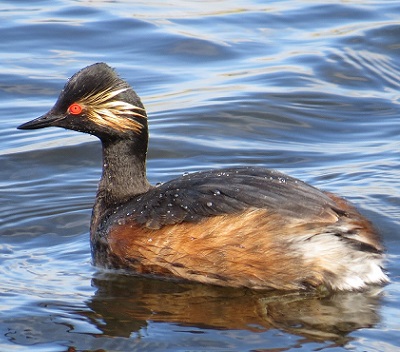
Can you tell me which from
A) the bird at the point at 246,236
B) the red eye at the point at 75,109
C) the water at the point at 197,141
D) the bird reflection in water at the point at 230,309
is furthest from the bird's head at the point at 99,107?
the bird reflection in water at the point at 230,309

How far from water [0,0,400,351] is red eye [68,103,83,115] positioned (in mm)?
1011

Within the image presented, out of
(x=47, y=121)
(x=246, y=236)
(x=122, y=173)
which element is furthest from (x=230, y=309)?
(x=47, y=121)

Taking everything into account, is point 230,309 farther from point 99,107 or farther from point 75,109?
point 75,109

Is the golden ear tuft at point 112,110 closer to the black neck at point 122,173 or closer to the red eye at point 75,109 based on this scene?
the red eye at point 75,109

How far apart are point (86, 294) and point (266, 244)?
1.24m

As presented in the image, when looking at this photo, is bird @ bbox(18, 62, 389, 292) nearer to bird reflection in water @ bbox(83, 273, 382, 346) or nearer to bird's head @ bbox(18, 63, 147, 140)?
bird reflection in water @ bbox(83, 273, 382, 346)

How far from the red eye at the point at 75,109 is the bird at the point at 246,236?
2.73ft

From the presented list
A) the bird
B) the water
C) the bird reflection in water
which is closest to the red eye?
the bird

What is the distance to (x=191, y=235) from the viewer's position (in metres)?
6.59

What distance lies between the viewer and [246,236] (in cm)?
652

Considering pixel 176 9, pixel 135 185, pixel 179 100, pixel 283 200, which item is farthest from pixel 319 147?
pixel 176 9

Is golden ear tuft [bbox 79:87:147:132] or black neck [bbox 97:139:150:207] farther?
black neck [bbox 97:139:150:207]

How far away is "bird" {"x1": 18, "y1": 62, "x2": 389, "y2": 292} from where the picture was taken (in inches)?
254

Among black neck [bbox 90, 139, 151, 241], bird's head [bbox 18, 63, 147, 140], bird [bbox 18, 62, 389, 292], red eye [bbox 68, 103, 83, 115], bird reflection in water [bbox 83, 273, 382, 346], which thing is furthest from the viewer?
black neck [bbox 90, 139, 151, 241]
